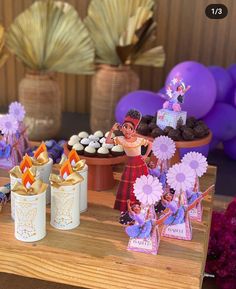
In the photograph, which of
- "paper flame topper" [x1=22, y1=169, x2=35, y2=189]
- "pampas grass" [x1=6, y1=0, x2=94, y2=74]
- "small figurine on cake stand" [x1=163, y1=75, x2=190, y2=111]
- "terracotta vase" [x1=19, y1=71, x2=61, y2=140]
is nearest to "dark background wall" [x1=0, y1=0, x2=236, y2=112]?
"pampas grass" [x1=6, y1=0, x2=94, y2=74]

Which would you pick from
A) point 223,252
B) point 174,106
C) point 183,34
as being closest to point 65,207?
point 174,106

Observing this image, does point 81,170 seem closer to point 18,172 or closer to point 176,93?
point 18,172

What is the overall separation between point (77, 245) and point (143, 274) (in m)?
0.18

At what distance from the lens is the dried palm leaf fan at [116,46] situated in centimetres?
288

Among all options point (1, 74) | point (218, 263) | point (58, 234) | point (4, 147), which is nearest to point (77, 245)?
point (58, 234)

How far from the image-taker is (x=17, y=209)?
106 cm

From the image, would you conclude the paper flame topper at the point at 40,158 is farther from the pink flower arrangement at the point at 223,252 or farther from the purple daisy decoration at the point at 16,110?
the pink flower arrangement at the point at 223,252

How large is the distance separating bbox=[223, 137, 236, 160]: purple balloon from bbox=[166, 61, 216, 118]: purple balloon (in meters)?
0.43

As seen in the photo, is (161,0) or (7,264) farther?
(161,0)

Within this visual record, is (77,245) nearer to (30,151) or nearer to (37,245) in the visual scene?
→ (37,245)

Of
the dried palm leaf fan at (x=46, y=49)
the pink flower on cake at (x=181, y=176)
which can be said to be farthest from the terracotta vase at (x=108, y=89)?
the pink flower on cake at (x=181, y=176)

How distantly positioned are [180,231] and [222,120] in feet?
4.95

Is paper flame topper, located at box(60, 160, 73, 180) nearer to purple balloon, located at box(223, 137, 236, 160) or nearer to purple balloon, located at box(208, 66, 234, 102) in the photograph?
purple balloon, located at box(208, 66, 234, 102)

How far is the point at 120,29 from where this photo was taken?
292 centimetres
